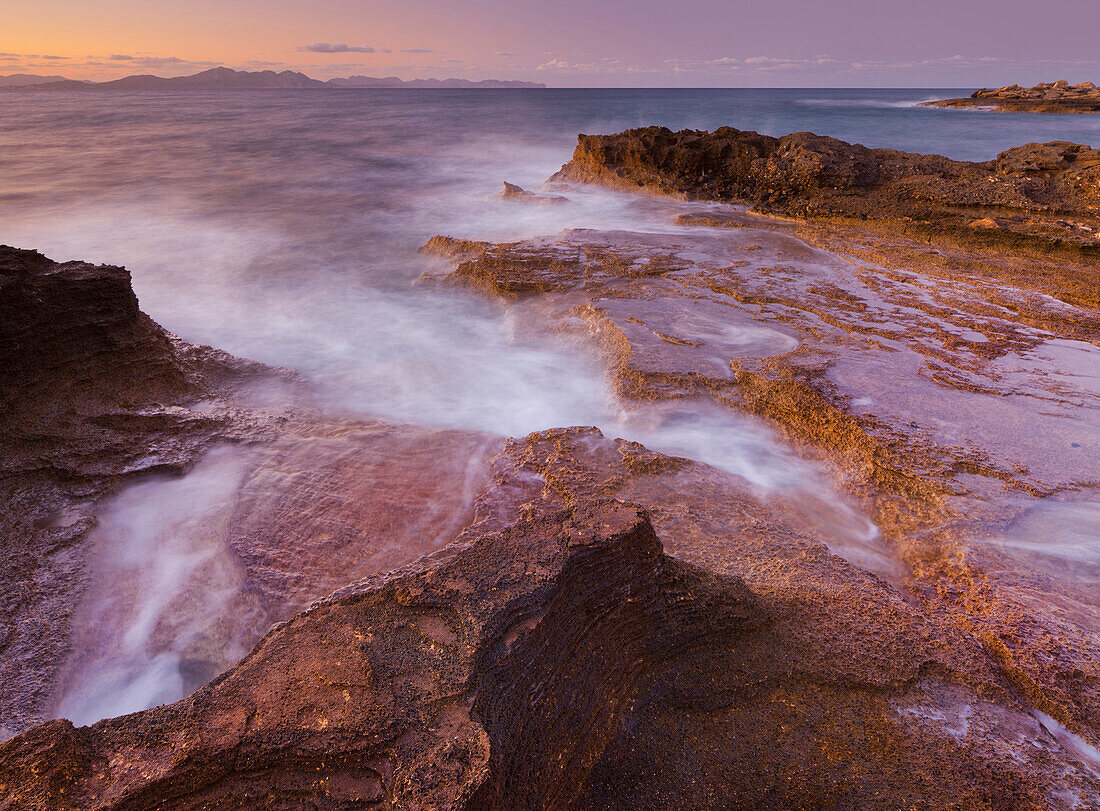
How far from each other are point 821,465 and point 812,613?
1787 millimetres

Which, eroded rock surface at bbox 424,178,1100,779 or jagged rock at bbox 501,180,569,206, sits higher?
jagged rock at bbox 501,180,569,206

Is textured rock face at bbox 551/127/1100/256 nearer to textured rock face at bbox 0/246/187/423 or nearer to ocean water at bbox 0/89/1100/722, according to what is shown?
ocean water at bbox 0/89/1100/722

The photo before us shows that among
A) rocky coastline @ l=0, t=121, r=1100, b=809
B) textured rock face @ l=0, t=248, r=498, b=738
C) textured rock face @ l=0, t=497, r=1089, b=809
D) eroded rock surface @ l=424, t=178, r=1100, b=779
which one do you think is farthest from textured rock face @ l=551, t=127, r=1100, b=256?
textured rock face @ l=0, t=248, r=498, b=738

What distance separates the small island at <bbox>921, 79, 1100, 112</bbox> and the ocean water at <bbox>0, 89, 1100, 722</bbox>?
40310 mm

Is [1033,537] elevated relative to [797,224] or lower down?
lower down

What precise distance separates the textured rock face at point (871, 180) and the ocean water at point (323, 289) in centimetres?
156

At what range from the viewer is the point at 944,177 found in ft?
34.0

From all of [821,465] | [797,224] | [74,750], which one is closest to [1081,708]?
[821,465]

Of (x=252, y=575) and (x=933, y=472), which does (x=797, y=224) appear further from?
(x=252, y=575)

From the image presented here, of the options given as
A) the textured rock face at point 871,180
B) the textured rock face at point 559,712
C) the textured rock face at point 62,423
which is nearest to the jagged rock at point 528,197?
the textured rock face at point 871,180

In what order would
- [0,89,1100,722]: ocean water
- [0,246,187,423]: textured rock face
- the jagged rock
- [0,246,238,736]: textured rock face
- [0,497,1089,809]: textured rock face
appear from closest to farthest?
[0,497,1089,809]: textured rock face → [0,246,238,736]: textured rock face → [0,89,1100,722]: ocean water → [0,246,187,423]: textured rock face → the jagged rock

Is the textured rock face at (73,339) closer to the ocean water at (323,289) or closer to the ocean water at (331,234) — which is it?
the ocean water at (323,289)

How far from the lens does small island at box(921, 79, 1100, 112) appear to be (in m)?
47.2

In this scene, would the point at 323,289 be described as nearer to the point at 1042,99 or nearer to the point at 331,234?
the point at 331,234
